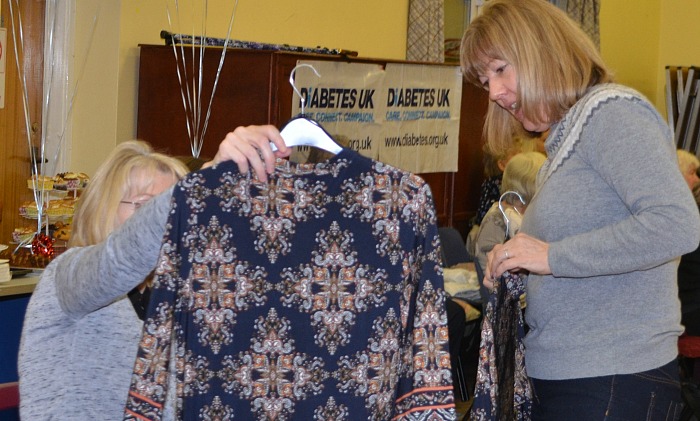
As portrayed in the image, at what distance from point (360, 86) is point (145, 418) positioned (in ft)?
13.0

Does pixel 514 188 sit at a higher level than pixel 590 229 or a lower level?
higher

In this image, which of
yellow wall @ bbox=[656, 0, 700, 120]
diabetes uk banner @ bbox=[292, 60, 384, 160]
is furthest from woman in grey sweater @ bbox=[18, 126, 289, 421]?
yellow wall @ bbox=[656, 0, 700, 120]

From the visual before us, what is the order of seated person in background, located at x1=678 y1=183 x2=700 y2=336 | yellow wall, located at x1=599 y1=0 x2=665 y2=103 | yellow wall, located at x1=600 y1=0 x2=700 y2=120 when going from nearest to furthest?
1. seated person in background, located at x1=678 y1=183 x2=700 y2=336
2. yellow wall, located at x1=599 y1=0 x2=665 y2=103
3. yellow wall, located at x1=600 y1=0 x2=700 y2=120

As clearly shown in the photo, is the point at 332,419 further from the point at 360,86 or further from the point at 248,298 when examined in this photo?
the point at 360,86

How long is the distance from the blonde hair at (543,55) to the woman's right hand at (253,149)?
2.10 feet

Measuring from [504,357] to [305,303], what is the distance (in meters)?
0.76

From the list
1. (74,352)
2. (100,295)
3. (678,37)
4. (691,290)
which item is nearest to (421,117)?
(691,290)

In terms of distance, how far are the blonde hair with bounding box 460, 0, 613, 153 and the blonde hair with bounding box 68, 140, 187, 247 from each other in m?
0.77

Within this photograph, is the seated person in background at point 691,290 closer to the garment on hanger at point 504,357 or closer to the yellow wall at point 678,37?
the garment on hanger at point 504,357

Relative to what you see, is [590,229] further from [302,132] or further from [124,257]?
[124,257]

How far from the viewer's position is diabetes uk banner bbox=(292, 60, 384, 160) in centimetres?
476

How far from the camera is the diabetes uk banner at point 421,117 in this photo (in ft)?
18.4

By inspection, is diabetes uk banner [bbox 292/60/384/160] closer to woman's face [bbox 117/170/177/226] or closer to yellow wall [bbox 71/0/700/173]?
yellow wall [bbox 71/0/700/173]

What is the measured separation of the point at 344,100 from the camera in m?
5.10
